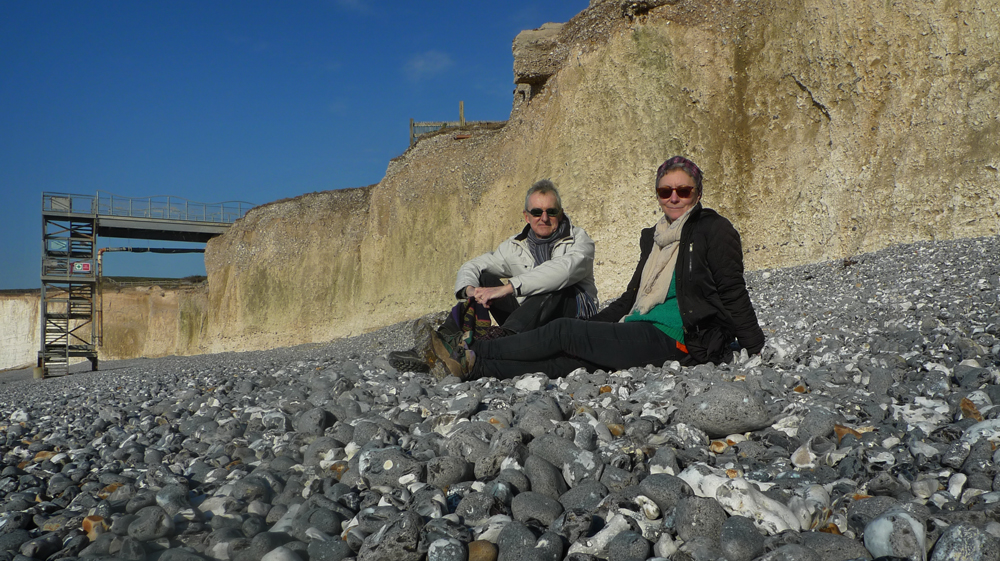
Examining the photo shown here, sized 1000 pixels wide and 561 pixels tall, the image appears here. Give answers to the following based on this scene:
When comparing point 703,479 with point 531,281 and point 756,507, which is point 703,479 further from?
point 531,281

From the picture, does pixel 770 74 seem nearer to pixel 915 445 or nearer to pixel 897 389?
pixel 897 389

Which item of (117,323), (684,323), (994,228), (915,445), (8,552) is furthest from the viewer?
(117,323)

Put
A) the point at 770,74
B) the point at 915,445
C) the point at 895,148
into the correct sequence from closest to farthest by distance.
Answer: the point at 915,445, the point at 895,148, the point at 770,74

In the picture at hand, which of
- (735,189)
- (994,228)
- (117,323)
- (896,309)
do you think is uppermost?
(735,189)

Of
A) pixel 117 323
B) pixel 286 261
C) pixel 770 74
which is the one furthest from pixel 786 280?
pixel 117 323

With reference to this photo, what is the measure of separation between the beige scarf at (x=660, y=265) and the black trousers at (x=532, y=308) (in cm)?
50

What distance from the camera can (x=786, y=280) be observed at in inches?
321

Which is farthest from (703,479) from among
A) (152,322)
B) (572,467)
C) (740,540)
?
(152,322)

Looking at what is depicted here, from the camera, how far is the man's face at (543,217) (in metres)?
3.89

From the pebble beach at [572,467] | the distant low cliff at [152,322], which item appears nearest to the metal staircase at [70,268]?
the distant low cliff at [152,322]

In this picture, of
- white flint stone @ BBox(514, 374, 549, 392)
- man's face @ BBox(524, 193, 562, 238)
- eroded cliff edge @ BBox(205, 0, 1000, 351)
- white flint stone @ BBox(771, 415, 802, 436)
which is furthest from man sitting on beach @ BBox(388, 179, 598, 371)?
eroded cliff edge @ BBox(205, 0, 1000, 351)

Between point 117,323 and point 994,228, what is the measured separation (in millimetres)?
36080

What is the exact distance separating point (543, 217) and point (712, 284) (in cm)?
122

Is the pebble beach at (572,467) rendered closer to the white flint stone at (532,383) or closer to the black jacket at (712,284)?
the white flint stone at (532,383)
